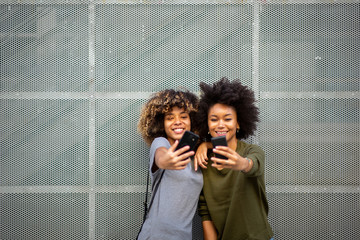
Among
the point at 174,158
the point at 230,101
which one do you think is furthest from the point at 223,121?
the point at 174,158

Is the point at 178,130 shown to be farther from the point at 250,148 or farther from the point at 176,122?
the point at 250,148

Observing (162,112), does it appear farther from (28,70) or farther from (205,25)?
(28,70)

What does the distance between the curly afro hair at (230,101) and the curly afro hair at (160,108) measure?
8 centimetres

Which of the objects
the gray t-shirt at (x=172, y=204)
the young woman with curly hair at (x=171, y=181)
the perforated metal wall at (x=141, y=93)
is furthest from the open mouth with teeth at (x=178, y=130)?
the perforated metal wall at (x=141, y=93)

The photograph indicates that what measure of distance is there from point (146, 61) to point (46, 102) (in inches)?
40.2

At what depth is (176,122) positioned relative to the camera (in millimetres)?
2006

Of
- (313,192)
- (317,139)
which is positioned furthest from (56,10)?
(313,192)

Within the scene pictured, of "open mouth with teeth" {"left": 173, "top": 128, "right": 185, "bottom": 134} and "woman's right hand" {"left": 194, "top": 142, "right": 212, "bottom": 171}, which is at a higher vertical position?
"open mouth with teeth" {"left": 173, "top": 128, "right": 185, "bottom": 134}

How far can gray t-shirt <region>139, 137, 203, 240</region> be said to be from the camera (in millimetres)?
1817

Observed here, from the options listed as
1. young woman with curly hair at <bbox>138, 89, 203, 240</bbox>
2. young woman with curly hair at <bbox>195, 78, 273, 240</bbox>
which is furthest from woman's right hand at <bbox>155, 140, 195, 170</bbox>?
young woman with curly hair at <bbox>195, 78, 273, 240</bbox>

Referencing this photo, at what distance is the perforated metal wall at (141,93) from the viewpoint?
2.48 m

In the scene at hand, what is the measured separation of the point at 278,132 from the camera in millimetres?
2488

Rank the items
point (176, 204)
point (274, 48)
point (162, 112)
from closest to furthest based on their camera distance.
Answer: point (176, 204) < point (162, 112) < point (274, 48)

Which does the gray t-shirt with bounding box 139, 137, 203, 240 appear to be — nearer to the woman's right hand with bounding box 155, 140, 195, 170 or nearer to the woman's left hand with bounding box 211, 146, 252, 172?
the woman's right hand with bounding box 155, 140, 195, 170
